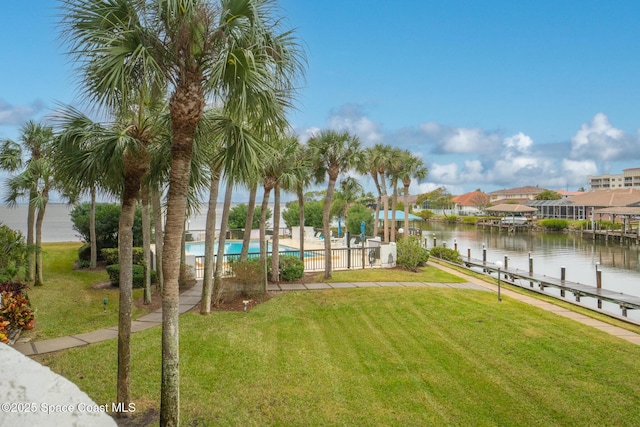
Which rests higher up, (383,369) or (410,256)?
(410,256)

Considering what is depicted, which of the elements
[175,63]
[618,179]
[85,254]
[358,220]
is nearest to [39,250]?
[85,254]

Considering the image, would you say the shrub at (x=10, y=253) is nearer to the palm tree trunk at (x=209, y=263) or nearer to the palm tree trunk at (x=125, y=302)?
the palm tree trunk at (x=209, y=263)

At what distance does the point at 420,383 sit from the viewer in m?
7.09

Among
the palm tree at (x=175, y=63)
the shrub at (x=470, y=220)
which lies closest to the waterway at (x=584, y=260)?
the palm tree at (x=175, y=63)

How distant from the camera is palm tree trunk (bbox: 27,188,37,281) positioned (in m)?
13.7

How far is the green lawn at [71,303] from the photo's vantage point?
32.0ft

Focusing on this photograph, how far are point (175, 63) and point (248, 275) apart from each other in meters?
8.74

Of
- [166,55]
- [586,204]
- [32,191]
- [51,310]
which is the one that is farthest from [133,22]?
[586,204]

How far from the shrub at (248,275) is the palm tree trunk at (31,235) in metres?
7.27

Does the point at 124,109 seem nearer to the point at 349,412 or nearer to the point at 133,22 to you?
the point at 133,22

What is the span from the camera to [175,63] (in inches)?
195

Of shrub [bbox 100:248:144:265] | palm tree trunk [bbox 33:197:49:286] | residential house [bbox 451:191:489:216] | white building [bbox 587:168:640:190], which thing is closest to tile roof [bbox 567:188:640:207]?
residential house [bbox 451:191:489:216]

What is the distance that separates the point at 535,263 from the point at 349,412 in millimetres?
27531

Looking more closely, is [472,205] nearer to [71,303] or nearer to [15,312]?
[71,303]
